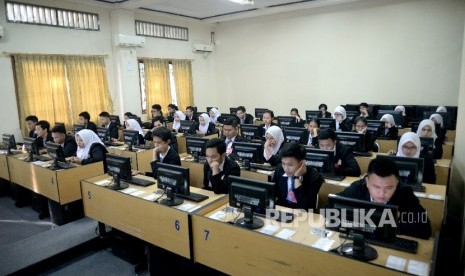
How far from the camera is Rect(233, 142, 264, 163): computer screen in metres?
3.20

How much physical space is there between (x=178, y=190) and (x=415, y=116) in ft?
22.1

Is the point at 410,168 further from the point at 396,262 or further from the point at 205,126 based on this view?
the point at 205,126

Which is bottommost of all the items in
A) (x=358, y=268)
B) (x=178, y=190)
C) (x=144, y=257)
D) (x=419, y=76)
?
(x=144, y=257)

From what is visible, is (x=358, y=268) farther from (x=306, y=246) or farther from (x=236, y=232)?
(x=236, y=232)

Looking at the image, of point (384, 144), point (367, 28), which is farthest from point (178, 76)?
point (384, 144)

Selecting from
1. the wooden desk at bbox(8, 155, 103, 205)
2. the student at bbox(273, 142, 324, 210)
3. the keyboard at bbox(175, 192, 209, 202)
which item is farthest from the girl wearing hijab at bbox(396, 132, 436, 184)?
the wooden desk at bbox(8, 155, 103, 205)

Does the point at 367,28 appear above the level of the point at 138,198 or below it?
above

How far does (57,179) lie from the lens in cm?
356

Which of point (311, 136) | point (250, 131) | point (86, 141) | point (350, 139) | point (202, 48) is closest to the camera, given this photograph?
point (350, 139)

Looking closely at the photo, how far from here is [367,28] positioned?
26.1 feet

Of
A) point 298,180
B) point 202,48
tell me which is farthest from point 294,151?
point 202,48

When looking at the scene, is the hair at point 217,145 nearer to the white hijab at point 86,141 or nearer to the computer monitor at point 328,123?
the white hijab at point 86,141

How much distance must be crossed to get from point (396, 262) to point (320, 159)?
1321 millimetres

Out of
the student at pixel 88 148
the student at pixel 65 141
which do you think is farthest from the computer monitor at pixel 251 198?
the student at pixel 65 141
